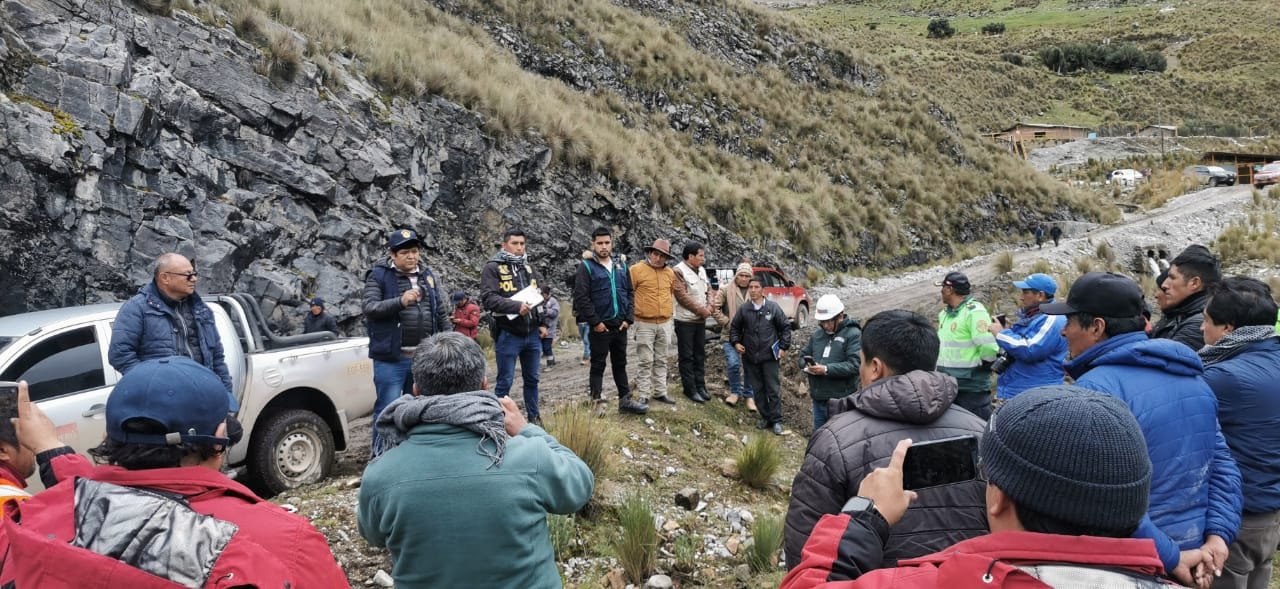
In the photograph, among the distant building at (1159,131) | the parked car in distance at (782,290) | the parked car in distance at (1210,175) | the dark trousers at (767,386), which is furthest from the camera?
the distant building at (1159,131)

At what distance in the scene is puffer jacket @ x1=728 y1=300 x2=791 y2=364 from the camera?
807 cm

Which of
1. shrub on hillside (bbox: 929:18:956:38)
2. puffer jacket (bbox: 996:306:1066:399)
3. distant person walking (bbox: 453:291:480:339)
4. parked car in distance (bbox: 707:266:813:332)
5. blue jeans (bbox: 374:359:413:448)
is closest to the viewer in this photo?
puffer jacket (bbox: 996:306:1066:399)

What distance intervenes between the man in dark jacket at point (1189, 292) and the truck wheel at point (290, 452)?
6.33 metres

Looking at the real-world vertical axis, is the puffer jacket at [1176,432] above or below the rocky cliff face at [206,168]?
below

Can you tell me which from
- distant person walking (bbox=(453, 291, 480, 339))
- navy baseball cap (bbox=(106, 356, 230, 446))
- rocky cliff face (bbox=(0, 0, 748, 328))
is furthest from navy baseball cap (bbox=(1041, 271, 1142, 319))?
rocky cliff face (bbox=(0, 0, 748, 328))

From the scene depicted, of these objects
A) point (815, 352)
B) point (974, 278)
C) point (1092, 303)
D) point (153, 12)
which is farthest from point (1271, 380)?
point (974, 278)

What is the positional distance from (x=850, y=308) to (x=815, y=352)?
11.9m

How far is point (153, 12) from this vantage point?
10703 mm

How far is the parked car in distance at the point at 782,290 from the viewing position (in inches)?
561

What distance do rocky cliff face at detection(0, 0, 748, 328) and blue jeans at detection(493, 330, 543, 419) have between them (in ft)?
18.0

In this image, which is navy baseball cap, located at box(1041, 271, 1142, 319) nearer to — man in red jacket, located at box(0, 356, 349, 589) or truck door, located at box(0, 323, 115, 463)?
man in red jacket, located at box(0, 356, 349, 589)

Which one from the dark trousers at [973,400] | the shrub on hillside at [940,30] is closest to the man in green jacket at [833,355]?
the dark trousers at [973,400]

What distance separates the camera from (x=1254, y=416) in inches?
129

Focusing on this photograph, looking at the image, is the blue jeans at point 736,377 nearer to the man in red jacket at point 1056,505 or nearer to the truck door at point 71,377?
the truck door at point 71,377
